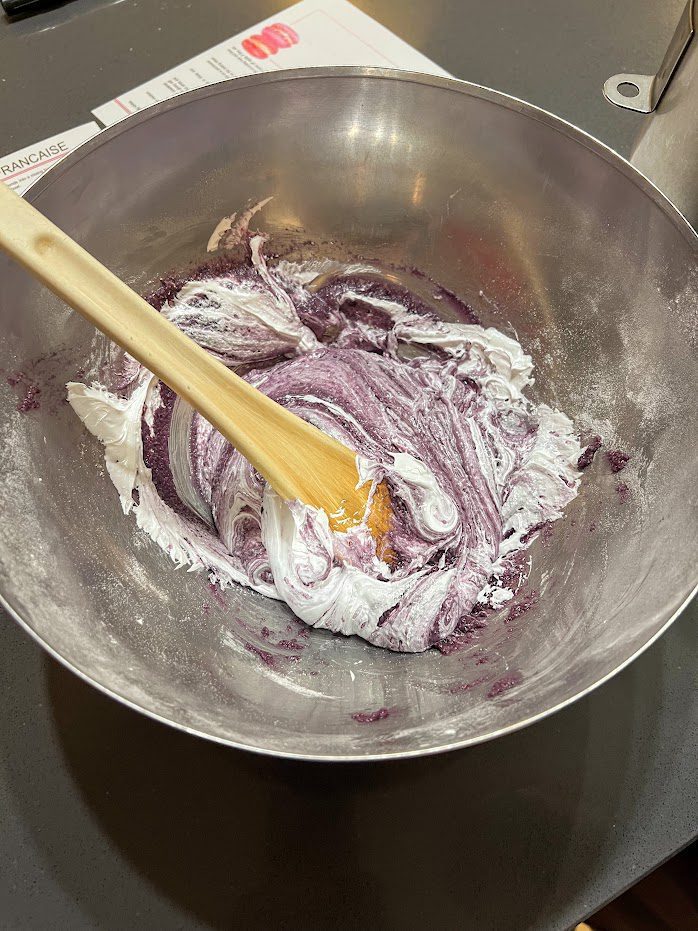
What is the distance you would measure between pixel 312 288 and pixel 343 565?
1.40 feet

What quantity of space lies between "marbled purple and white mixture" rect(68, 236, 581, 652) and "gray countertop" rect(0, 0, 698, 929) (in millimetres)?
184

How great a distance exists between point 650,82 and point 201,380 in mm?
950

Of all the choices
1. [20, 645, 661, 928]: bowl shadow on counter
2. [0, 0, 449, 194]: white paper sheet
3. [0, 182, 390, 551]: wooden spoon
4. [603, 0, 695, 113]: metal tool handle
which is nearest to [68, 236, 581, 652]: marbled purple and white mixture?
[0, 182, 390, 551]: wooden spoon

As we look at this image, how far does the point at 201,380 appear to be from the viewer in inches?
32.9

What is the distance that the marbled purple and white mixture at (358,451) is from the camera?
916mm

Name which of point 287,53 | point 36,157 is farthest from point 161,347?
point 287,53

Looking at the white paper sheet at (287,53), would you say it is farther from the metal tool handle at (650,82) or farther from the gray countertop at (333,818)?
the gray countertop at (333,818)

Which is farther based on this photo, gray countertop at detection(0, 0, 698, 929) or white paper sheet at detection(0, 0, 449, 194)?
white paper sheet at detection(0, 0, 449, 194)

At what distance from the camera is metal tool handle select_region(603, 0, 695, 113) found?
100 cm

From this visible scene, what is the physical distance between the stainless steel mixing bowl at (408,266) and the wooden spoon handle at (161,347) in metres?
0.16

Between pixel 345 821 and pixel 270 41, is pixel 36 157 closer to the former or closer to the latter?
pixel 270 41

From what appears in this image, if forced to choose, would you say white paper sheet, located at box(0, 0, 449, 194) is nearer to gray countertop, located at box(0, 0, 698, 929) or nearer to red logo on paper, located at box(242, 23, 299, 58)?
red logo on paper, located at box(242, 23, 299, 58)

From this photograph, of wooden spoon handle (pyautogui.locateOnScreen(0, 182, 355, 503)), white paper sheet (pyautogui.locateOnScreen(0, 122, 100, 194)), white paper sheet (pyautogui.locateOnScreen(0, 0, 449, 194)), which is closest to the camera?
wooden spoon handle (pyautogui.locateOnScreen(0, 182, 355, 503))

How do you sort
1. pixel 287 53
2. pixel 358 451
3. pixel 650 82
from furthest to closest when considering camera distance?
pixel 287 53 → pixel 650 82 → pixel 358 451
